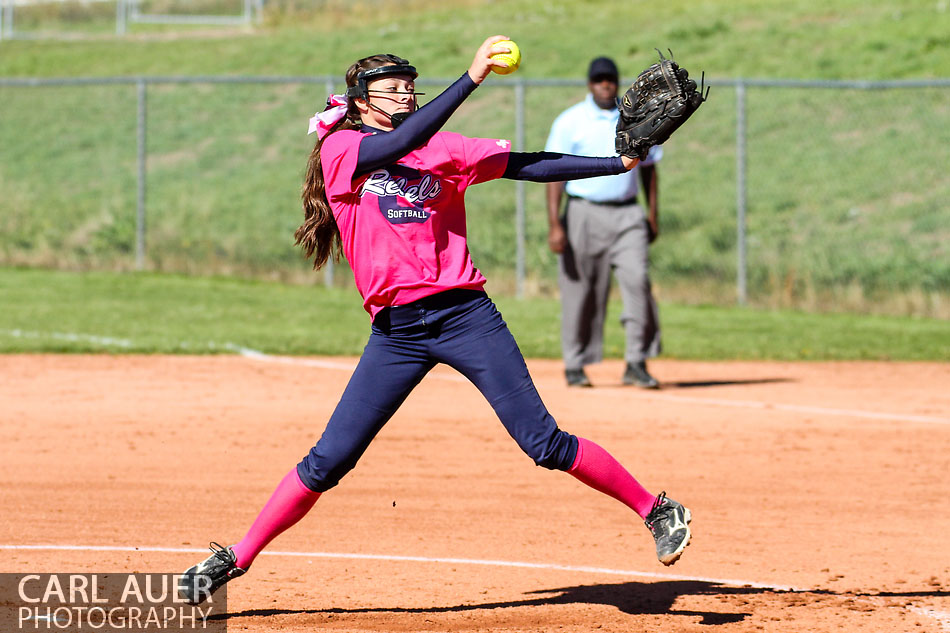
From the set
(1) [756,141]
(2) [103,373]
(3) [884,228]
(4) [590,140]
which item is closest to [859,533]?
(4) [590,140]

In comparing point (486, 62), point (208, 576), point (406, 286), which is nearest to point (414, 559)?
point (208, 576)

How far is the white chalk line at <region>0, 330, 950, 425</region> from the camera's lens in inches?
405

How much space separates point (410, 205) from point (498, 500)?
2817 millimetres

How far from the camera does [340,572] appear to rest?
6.00 m

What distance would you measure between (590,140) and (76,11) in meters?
40.9

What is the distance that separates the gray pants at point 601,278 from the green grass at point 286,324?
189 centimetres

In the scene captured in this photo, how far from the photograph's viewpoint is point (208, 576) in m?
5.23

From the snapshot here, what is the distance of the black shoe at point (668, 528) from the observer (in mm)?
5242

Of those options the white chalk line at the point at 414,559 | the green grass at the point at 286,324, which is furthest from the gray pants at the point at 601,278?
the white chalk line at the point at 414,559

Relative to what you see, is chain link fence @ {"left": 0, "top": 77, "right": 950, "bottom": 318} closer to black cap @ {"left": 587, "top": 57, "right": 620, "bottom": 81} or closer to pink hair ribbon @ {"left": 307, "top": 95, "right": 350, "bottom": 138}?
black cap @ {"left": 587, "top": 57, "right": 620, "bottom": 81}

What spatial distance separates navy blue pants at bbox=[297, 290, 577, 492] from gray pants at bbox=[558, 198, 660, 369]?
5823mm

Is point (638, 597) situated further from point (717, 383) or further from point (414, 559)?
point (717, 383)

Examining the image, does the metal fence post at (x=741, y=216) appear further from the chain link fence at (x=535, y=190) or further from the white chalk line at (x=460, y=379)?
the white chalk line at (x=460, y=379)

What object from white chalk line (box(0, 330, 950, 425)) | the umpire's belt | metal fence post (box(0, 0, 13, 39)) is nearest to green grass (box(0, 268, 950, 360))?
white chalk line (box(0, 330, 950, 425))
